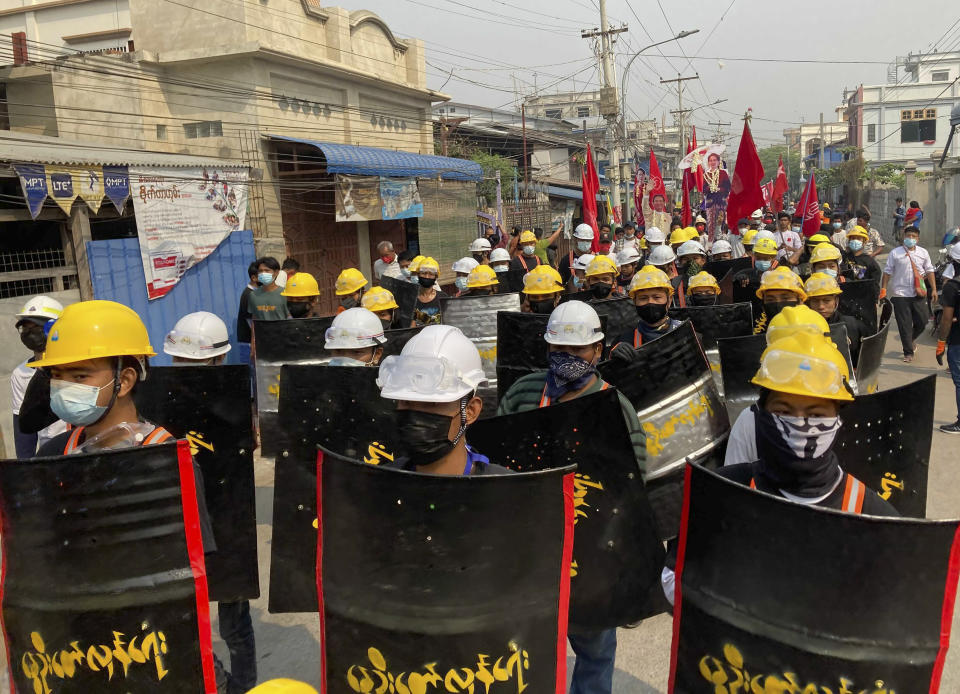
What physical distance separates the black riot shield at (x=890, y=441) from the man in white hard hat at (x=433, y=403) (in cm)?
176

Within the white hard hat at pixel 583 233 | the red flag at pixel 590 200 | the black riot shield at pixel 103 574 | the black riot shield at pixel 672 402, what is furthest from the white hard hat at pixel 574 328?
the red flag at pixel 590 200

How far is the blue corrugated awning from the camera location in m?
14.0

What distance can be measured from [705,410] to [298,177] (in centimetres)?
1258

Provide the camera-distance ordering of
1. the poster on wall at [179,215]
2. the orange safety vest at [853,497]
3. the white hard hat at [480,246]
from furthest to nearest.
Answer: the white hard hat at [480,246] < the poster on wall at [179,215] < the orange safety vest at [853,497]

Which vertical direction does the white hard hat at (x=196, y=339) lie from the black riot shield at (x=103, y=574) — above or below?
above

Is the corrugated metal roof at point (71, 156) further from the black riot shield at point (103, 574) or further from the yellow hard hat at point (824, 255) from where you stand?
the yellow hard hat at point (824, 255)

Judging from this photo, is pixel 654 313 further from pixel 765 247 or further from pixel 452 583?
pixel 765 247

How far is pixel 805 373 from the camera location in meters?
2.34

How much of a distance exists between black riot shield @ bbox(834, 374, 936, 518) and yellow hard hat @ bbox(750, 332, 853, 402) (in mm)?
942

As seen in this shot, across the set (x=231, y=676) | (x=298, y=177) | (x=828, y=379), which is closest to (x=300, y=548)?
(x=231, y=676)

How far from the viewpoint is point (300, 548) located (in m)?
3.60

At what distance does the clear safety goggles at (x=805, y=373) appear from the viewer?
7.60 ft

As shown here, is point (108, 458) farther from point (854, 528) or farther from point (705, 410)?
point (705, 410)

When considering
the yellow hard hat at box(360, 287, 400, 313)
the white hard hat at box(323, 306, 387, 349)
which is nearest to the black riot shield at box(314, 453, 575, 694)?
the white hard hat at box(323, 306, 387, 349)
